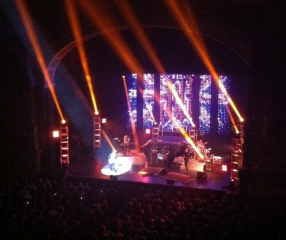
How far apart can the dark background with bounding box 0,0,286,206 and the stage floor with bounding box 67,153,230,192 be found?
1.63 m

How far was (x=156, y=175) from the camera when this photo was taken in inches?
611

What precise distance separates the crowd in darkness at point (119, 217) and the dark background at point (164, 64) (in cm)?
270

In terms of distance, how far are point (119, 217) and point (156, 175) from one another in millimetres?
5930

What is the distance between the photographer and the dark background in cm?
1278

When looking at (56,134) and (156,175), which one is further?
(56,134)

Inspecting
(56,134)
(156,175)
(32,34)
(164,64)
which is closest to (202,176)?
(156,175)

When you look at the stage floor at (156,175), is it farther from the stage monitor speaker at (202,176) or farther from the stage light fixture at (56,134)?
the stage light fixture at (56,134)

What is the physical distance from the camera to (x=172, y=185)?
14.1 metres

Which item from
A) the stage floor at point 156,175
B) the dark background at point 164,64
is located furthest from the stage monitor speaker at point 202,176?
the dark background at point 164,64

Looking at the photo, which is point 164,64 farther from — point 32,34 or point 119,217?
point 119,217

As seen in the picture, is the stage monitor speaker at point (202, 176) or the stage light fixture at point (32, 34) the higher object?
the stage light fixture at point (32, 34)

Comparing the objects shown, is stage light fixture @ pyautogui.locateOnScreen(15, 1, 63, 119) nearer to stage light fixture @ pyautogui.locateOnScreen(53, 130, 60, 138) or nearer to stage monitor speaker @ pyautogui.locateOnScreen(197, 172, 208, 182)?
stage light fixture @ pyautogui.locateOnScreen(53, 130, 60, 138)

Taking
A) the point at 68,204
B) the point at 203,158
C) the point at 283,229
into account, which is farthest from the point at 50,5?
the point at 283,229

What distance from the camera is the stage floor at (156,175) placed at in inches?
567
